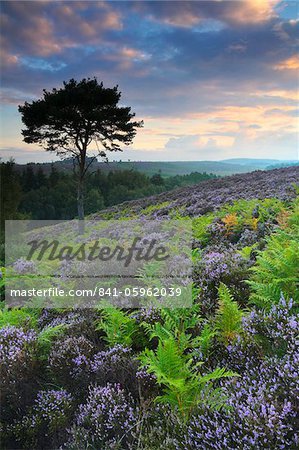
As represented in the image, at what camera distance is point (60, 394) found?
162 inches

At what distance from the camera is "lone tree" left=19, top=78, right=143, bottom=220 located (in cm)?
2453

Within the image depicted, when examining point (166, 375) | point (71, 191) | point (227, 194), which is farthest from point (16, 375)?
point (71, 191)

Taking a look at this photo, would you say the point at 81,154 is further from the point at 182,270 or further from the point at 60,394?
the point at 60,394

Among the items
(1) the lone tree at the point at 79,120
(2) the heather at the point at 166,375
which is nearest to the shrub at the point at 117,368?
(2) the heather at the point at 166,375

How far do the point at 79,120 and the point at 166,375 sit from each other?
78.0 feet

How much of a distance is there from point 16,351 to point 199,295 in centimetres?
252

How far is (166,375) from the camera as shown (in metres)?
3.27

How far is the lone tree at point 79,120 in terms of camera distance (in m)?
24.5

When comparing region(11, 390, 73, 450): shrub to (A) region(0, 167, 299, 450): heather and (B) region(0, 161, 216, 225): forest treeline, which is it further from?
(B) region(0, 161, 216, 225): forest treeline

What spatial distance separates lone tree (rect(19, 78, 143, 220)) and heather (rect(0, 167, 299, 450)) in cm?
2094

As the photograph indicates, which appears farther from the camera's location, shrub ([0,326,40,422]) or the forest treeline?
the forest treeline

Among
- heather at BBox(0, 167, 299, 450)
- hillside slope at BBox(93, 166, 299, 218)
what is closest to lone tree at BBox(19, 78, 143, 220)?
hillside slope at BBox(93, 166, 299, 218)

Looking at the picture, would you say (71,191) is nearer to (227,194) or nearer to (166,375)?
(227,194)

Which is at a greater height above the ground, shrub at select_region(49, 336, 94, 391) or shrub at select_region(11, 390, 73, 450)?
shrub at select_region(49, 336, 94, 391)
